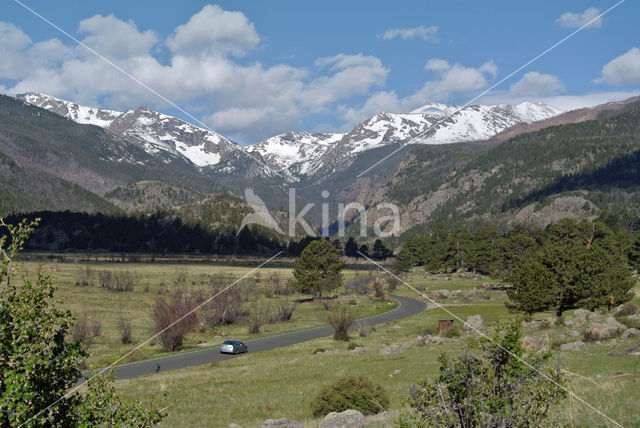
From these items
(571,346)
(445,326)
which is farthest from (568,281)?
(571,346)

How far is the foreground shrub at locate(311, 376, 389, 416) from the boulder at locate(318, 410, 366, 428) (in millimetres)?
3173

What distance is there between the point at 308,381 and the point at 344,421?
1507cm

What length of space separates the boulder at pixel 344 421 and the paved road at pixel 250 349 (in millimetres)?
24244

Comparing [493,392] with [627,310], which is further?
[627,310]

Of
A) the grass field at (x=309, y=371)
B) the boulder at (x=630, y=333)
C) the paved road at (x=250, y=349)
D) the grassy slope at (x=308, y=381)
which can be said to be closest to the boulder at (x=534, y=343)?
the grass field at (x=309, y=371)

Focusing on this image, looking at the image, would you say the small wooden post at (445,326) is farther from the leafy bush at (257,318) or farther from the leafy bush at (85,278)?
the leafy bush at (85,278)

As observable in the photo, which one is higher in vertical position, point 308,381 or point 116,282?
point 116,282

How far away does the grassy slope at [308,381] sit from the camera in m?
15.9

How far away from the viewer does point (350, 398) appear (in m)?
21.7

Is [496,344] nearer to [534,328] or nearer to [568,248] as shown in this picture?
[534,328]

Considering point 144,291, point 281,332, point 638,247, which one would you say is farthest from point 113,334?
point 638,247

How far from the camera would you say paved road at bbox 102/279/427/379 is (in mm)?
40375

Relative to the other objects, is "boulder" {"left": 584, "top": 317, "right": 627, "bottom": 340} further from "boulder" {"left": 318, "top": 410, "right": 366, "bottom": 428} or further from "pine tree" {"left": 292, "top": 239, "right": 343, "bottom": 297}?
"pine tree" {"left": 292, "top": 239, "right": 343, "bottom": 297}

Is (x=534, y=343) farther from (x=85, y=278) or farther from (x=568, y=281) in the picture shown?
(x=85, y=278)
